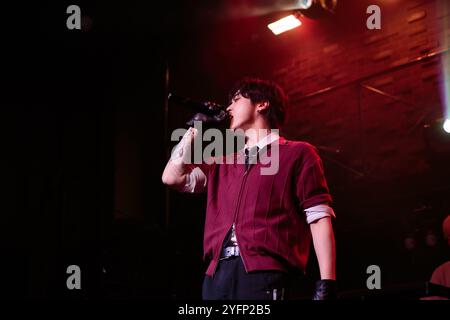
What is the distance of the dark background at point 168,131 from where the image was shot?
499 centimetres

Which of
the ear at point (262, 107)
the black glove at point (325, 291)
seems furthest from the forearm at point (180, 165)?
the black glove at point (325, 291)

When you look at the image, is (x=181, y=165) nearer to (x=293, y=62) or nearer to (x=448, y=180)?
(x=448, y=180)

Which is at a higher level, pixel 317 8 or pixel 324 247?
pixel 317 8

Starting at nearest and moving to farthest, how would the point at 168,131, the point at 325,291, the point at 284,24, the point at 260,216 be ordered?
the point at 325,291 → the point at 260,216 → the point at 168,131 → the point at 284,24

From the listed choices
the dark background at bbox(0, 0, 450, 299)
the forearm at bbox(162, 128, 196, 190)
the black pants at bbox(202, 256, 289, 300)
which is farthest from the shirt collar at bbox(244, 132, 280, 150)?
the dark background at bbox(0, 0, 450, 299)

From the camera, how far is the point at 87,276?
4785 millimetres

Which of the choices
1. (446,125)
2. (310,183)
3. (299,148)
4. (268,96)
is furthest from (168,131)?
(310,183)

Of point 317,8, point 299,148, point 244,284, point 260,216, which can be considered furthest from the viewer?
Result: point 317,8

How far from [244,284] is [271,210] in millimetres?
308

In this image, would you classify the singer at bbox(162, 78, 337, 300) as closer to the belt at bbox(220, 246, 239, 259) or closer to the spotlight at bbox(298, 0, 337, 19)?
the belt at bbox(220, 246, 239, 259)

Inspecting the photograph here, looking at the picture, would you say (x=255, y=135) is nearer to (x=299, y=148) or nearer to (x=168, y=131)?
(x=299, y=148)

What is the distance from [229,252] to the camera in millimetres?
2375

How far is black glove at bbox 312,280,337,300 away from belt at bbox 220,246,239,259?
34cm

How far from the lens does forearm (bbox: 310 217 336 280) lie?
89.2 inches
